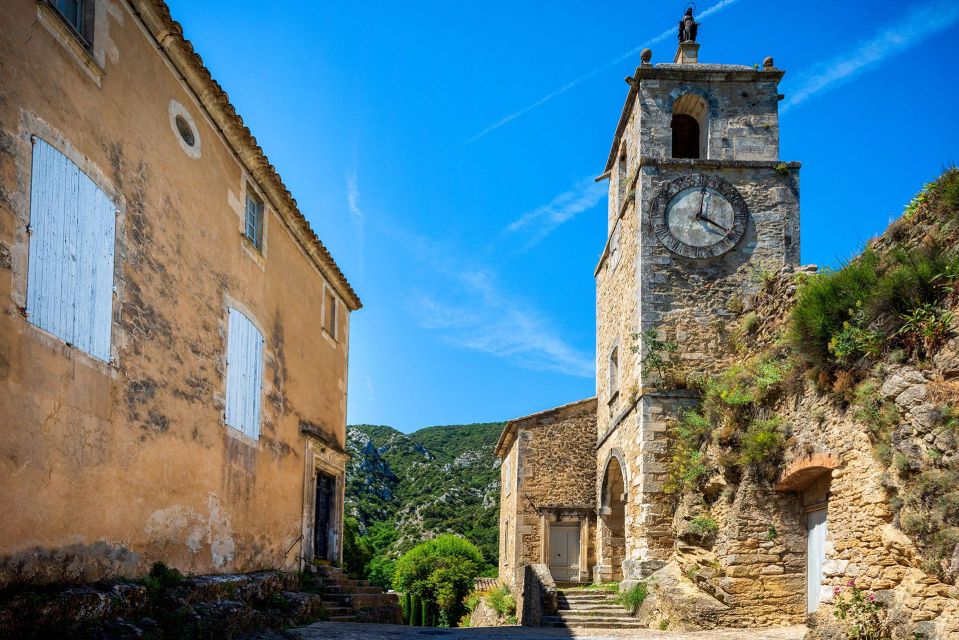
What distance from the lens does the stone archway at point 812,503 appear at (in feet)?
32.3

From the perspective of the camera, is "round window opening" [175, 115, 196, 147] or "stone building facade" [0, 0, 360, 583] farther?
"round window opening" [175, 115, 196, 147]

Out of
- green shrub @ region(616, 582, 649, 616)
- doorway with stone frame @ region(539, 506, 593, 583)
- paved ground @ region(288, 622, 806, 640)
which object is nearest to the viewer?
paved ground @ region(288, 622, 806, 640)

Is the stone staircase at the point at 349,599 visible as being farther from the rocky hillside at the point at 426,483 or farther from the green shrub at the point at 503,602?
the rocky hillside at the point at 426,483

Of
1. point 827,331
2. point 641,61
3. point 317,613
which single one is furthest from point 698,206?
point 317,613

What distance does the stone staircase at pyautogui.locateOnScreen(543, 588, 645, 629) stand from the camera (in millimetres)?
12915

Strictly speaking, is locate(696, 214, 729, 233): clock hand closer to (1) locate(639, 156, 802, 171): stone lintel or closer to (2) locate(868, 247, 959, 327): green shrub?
(1) locate(639, 156, 802, 171): stone lintel

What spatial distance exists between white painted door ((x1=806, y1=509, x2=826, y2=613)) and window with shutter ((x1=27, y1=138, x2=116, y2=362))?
29.0 feet

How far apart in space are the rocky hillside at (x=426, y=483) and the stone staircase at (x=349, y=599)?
31.4 meters

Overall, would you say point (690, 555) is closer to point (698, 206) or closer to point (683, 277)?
point (683, 277)

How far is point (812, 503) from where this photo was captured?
1056 cm

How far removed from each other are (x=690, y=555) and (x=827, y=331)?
475 centimetres

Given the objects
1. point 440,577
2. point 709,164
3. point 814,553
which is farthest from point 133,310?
point 440,577

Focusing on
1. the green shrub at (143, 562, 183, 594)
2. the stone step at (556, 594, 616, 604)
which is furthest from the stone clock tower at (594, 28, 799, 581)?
the green shrub at (143, 562, 183, 594)

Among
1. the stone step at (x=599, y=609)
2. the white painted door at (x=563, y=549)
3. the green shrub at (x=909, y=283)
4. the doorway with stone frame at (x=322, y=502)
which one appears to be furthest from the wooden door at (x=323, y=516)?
the green shrub at (x=909, y=283)
